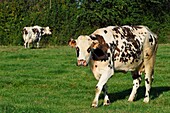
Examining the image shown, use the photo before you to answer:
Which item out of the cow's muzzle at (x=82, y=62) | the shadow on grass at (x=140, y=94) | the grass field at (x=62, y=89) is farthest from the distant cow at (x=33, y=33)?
the cow's muzzle at (x=82, y=62)

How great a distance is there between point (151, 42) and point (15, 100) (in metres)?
3.35

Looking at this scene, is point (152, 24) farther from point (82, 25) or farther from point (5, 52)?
point (5, 52)

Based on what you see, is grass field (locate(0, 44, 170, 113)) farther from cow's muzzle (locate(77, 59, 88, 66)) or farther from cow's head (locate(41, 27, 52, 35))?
cow's head (locate(41, 27, 52, 35))

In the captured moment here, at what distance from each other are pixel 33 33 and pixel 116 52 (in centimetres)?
2092

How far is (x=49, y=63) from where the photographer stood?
20375mm

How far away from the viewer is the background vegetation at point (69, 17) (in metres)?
34.1

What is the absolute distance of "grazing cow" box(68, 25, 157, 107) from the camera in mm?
10859

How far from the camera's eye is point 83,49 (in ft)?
35.1

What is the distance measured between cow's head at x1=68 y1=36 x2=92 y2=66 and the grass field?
0.95m

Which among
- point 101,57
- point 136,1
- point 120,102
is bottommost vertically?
point 120,102

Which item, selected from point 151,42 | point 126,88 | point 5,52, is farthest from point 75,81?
point 5,52

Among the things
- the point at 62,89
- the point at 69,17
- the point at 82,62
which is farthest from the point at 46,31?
the point at 82,62

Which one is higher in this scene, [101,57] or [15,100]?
[101,57]

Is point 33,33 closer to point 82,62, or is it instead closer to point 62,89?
point 62,89
